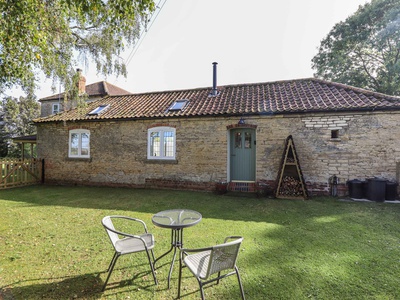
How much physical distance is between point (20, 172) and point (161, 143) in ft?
26.6

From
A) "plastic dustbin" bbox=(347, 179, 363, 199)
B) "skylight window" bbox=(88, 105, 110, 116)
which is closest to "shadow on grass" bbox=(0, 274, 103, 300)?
"plastic dustbin" bbox=(347, 179, 363, 199)

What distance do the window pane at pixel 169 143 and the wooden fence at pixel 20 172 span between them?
25.8ft

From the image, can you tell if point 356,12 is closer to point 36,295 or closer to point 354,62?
point 354,62

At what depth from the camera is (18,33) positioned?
4375 mm

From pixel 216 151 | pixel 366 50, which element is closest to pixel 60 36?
pixel 216 151

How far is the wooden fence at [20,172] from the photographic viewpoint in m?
10.5

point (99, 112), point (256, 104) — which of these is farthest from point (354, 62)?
point (99, 112)

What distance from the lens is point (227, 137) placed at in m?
9.43

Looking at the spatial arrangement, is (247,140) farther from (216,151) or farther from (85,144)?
(85,144)

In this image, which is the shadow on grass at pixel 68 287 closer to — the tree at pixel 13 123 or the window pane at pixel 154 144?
the window pane at pixel 154 144

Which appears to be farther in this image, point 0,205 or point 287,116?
point 287,116

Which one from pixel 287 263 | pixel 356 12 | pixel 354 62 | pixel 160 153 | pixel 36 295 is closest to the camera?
pixel 36 295

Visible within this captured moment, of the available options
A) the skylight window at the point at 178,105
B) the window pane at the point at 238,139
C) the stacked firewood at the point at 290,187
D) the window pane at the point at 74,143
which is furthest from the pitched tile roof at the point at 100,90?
the stacked firewood at the point at 290,187

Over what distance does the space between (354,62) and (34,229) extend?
26.5 metres
